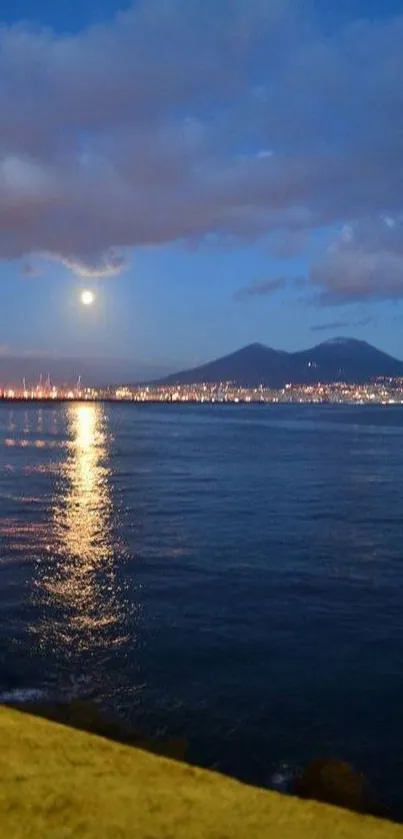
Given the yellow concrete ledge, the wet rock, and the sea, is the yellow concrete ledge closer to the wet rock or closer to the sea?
the wet rock

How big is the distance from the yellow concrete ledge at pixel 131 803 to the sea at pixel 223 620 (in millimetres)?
2175

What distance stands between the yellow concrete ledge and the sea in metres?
2.18

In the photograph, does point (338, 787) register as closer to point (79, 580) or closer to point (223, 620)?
point (223, 620)

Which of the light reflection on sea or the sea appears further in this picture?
the light reflection on sea

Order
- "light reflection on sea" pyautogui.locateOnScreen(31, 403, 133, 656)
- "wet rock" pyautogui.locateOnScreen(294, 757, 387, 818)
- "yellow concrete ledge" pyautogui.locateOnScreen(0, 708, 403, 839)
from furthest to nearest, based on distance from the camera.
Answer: "light reflection on sea" pyautogui.locateOnScreen(31, 403, 133, 656)
"wet rock" pyautogui.locateOnScreen(294, 757, 387, 818)
"yellow concrete ledge" pyautogui.locateOnScreen(0, 708, 403, 839)

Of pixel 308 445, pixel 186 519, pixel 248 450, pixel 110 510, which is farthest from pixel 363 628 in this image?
pixel 308 445

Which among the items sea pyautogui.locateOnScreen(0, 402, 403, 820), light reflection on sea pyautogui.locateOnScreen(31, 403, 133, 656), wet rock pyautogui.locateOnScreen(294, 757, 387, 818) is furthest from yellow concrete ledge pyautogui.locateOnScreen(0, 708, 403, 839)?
light reflection on sea pyautogui.locateOnScreen(31, 403, 133, 656)

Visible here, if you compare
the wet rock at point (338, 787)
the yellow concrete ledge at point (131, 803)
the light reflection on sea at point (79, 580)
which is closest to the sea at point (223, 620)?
the light reflection on sea at point (79, 580)

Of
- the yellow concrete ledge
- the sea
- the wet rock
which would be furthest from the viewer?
the sea

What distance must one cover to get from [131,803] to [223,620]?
27.5ft

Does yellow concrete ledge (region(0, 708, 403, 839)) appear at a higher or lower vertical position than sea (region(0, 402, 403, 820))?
higher

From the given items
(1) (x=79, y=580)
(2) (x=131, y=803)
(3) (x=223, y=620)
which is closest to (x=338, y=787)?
(2) (x=131, y=803)

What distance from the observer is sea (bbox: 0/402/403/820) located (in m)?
9.38

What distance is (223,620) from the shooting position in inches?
542
